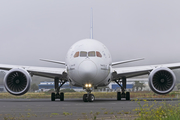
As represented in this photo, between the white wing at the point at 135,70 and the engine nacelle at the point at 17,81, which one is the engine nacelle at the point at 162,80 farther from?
the engine nacelle at the point at 17,81

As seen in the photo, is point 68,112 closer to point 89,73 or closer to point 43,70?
point 89,73

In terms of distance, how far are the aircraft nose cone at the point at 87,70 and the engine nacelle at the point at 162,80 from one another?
3956 mm

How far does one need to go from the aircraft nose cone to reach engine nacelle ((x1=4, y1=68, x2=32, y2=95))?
3.92 meters

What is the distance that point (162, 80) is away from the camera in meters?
19.2

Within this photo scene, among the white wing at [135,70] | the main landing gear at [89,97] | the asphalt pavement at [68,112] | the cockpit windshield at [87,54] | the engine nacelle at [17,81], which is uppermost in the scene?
the cockpit windshield at [87,54]

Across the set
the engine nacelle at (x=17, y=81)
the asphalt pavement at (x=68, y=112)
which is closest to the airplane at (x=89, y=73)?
the engine nacelle at (x=17, y=81)

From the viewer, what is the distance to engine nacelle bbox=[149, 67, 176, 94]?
18875 mm

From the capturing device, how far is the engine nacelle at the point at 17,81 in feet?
63.3

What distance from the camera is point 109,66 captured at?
64.6ft

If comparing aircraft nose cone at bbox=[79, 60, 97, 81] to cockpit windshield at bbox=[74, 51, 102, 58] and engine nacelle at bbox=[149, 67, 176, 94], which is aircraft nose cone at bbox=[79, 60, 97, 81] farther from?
engine nacelle at bbox=[149, 67, 176, 94]

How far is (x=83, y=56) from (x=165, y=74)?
5440 mm

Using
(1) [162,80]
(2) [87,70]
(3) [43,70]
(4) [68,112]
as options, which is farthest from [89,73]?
(4) [68,112]

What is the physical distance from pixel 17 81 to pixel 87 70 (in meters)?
5.26

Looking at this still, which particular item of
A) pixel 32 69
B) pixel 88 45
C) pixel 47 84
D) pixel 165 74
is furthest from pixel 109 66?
pixel 47 84
